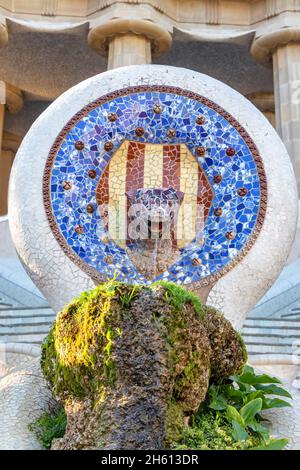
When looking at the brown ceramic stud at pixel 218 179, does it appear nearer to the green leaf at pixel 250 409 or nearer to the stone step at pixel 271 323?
the green leaf at pixel 250 409

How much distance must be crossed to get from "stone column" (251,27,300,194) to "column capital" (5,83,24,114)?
8.65 m

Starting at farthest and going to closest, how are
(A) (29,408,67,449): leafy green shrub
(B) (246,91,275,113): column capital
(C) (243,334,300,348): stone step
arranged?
(B) (246,91,275,113): column capital → (C) (243,334,300,348): stone step → (A) (29,408,67,449): leafy green shrub

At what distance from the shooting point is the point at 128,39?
916 inches

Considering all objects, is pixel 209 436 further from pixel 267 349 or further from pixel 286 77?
pixel 286 77

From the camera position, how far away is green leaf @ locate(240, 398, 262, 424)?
20.2 ft

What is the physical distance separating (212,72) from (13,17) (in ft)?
21.1

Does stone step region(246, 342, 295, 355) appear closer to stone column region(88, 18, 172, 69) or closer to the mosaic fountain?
the mosaic fountain

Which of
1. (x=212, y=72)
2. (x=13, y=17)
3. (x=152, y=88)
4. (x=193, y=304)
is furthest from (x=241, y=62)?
(x=193, y=304)

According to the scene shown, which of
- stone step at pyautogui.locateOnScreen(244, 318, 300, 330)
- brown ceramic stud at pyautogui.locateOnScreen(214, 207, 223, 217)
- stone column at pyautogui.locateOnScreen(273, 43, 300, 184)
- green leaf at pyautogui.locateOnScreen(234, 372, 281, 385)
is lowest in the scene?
green leaf at pyautogui.locateOnScreen(234, 372, 281, 385)

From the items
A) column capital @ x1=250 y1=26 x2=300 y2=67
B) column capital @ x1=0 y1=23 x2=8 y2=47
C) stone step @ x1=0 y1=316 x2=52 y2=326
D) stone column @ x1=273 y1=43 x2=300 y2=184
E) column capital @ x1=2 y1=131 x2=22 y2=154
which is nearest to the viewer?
stone step @ x1=0 y1=316 x2=52 y2=326

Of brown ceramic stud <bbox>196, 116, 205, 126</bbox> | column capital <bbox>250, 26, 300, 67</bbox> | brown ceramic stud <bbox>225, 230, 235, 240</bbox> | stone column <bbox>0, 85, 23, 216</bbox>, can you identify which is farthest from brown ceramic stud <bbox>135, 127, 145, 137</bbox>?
stone column <bbox>0, 85, 23, 216</bbox>

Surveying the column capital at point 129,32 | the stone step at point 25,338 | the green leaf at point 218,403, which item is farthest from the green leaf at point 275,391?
the column capital at point 129,32

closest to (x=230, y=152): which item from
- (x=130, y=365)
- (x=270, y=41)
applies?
(x=130, y=365)
